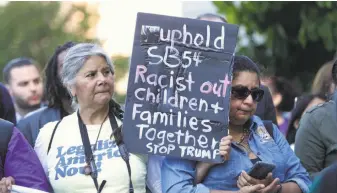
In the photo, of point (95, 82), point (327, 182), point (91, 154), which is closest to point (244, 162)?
point (91, 154)

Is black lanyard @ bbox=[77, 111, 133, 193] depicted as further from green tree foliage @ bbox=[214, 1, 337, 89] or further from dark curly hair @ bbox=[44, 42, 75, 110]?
green tree foliage @ bbox=[214, 1, 337, 89]

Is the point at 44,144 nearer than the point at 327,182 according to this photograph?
No

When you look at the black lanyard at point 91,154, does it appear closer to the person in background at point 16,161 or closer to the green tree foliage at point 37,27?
the person in background at point 16,161

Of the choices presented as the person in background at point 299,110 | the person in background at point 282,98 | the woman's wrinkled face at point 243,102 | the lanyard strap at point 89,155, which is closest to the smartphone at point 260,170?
the woman's wrinkled face at point 243,102

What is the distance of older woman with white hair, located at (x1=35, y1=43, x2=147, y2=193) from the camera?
6051 mm

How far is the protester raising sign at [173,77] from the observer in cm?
599

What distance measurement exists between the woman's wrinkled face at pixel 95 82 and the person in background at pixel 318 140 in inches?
59.7

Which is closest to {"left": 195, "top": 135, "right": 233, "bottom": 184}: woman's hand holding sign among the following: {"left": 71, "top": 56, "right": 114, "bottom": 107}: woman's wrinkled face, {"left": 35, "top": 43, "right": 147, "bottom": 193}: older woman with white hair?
{"left": 35, "top": 43, "right": 147, "bottom": 193}: older woman with white hair

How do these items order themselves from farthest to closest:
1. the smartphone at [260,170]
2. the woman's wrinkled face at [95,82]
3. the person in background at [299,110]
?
the person in background at [299,110], the woman's wrinkled face at [95,82], the smartphone at [260,170]

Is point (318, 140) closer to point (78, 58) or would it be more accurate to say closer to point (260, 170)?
point (260, 170)

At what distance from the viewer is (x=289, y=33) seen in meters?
14.6

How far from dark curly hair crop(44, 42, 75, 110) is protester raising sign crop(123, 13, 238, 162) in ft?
5.17

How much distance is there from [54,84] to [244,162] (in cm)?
226

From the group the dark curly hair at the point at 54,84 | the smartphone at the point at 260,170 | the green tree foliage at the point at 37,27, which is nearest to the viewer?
the smartphone at the point at 260,170
